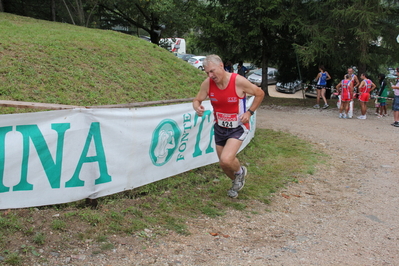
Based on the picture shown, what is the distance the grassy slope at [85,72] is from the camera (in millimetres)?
8141

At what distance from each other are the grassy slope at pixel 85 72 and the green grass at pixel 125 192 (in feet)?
0.07

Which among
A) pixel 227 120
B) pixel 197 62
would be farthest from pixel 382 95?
pixel 197 62

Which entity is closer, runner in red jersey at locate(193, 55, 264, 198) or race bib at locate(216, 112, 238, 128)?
runner in red jersey at locate(193, 55, 264, 198)

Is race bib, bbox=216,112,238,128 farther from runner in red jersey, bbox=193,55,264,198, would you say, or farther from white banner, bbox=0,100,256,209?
white banner, bbox=0,100,256,209

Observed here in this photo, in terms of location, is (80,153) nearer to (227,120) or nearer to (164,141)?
(164,141)

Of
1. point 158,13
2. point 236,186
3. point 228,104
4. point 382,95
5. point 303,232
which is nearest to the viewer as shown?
point 303,232

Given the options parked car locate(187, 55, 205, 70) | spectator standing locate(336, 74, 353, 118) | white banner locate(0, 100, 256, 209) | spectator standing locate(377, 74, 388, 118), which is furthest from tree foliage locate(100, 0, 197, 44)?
white banner locate(0, 100, 256, 209)

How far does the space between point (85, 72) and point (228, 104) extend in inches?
217

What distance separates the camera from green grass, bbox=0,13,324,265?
14.2 ft

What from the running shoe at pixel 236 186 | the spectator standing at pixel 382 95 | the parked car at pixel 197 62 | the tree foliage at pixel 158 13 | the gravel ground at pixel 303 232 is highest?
the tree foliage at pixel 158 13

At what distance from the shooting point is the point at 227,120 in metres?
5.52

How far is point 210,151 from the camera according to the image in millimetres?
7387

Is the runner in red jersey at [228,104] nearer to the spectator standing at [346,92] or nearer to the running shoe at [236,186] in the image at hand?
the running shoe at [236,186]

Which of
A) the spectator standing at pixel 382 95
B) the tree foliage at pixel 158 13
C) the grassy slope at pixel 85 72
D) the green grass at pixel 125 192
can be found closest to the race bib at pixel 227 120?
the green grass at pixel 125 192
